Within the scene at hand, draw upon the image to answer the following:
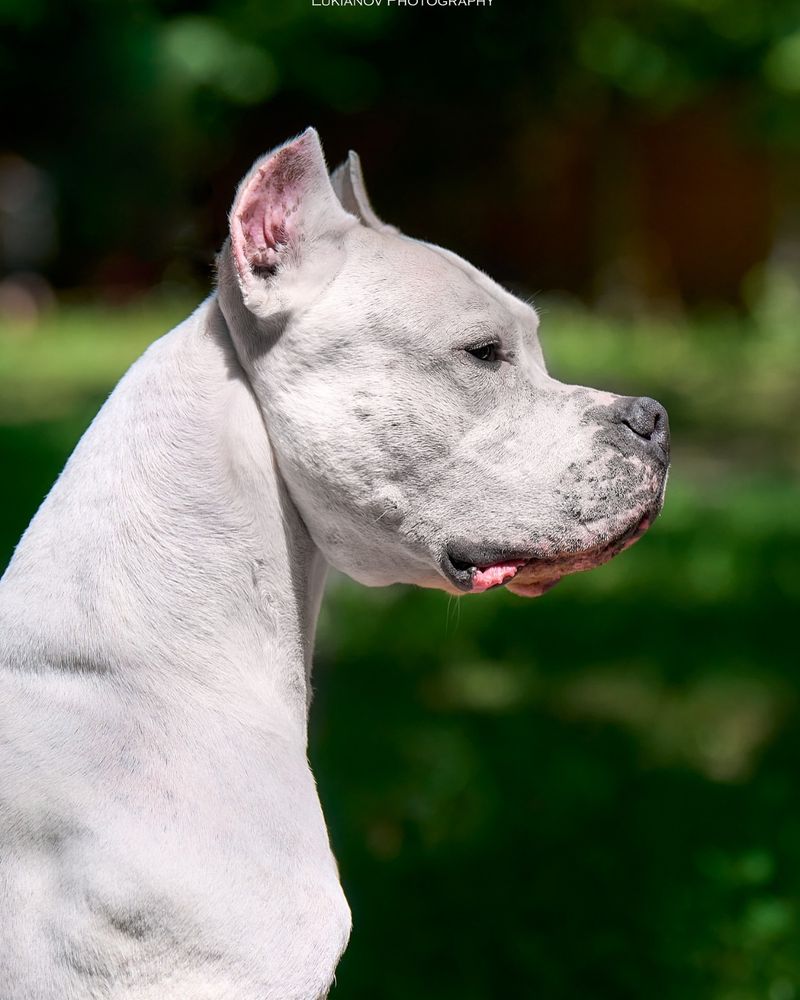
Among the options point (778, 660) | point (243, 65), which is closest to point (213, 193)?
point (243, 65)

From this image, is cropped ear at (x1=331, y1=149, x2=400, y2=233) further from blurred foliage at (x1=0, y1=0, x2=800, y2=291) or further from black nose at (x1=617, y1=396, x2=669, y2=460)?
blurred foliage at (x1=0, y1=0, x2=800, y2=291)

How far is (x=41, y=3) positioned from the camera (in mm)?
4488

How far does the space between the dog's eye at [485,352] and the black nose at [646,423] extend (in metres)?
0.27

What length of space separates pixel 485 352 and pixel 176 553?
705 mm

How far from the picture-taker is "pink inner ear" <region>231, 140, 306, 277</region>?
233 centimetres

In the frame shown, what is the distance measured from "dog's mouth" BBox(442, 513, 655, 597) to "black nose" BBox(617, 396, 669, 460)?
137 millimetres

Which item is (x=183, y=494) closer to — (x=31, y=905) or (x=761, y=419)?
(x=31, y=905)

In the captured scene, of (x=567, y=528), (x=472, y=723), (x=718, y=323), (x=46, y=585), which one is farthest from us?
(x=718, y=323)

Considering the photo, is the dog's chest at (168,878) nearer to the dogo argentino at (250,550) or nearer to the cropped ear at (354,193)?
the dogo argentino at (250,550)

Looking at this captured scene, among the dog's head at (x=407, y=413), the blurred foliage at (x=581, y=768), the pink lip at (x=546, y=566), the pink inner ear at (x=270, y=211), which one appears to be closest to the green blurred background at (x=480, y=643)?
the blurred foliage at (x=581, y=768)

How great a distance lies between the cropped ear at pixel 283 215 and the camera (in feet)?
7.66

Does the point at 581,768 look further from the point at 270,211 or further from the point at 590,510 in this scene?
the point at 270,211

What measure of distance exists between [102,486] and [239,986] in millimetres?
882

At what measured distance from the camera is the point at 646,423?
Result: 2.59 meters
